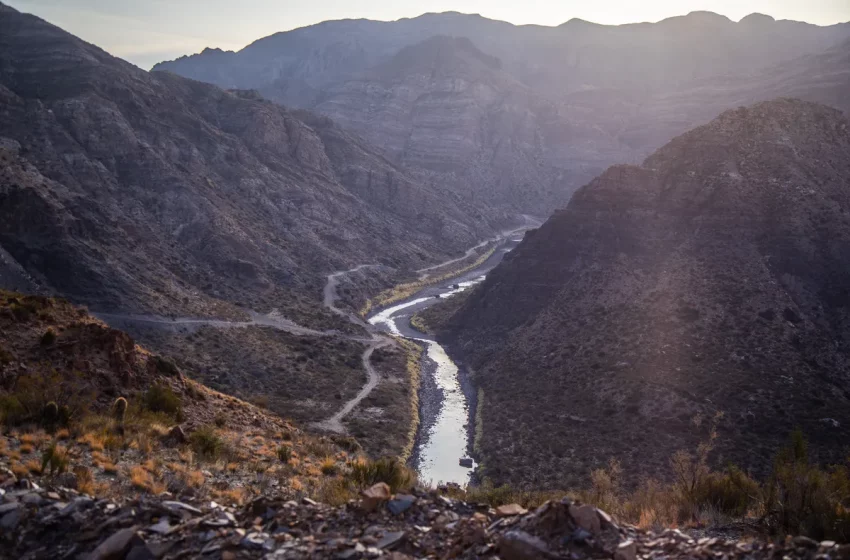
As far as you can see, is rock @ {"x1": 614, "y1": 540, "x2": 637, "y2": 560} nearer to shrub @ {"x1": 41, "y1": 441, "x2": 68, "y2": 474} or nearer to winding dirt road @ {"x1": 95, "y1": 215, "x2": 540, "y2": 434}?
shrub @ {"x1": 41, "y1": 441, "x2": 68, "y2": 474}

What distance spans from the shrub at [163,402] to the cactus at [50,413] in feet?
16.0

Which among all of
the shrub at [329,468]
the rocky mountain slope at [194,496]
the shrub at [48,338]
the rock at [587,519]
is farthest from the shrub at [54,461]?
the shrub at [48,338]

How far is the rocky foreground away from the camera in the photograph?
751 centimetres

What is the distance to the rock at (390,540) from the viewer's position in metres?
8.00

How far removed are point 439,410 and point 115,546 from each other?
134ft

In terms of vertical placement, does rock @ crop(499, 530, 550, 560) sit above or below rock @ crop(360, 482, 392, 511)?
above

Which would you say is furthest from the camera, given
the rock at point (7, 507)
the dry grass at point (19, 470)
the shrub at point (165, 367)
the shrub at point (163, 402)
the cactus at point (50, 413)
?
the shrub at point (165, 367)

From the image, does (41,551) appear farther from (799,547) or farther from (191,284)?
(191,284)

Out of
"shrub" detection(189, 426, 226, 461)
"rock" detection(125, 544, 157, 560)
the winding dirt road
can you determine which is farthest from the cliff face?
"rock" detection(125, 544, 157, 560)

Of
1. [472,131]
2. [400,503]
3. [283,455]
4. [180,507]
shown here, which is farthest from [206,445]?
[472,131]

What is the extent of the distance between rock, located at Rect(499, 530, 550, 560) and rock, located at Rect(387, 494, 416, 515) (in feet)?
6.73

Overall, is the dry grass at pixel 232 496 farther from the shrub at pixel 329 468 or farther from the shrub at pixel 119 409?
the shrub at pixel 119 409

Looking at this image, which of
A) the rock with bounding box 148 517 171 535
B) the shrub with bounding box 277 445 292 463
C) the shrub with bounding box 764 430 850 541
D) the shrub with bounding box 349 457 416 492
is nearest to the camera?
the rock with bounding box 148 517 171 535

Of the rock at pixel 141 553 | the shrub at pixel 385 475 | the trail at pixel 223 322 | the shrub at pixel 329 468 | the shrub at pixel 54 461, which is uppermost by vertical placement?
the rock at pixel 141 553
